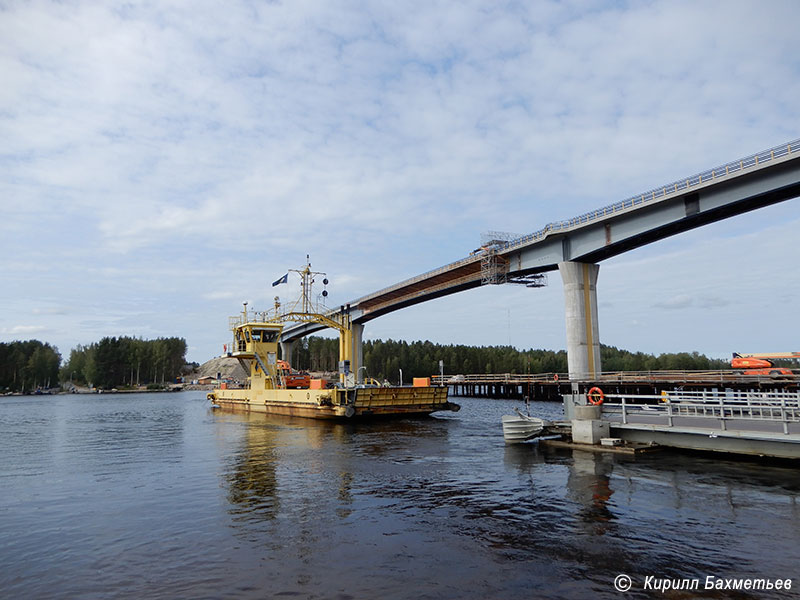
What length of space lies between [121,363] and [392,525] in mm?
179493

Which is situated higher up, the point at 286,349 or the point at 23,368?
the point at 286,349

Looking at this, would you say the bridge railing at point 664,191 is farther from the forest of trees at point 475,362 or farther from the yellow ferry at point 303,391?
the forest of trees at point 475,362

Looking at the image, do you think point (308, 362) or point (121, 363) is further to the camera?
point (308, 362)

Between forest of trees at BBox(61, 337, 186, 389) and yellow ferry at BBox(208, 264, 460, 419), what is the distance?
116 metres

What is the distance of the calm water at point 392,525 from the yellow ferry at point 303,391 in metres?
16.2

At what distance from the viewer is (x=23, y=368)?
503 ft

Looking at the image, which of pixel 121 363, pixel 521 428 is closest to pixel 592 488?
pixel 521 428

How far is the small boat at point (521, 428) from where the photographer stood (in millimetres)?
26094

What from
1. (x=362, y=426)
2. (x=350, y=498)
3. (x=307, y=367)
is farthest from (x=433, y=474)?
(x=307, y=367)

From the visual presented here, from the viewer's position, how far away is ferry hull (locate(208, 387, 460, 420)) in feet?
134

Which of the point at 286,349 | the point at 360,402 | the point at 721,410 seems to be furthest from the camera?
the point at 286,349

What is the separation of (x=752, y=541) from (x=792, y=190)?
110 ft

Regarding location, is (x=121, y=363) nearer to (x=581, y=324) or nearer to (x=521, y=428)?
(x=581, y=324)

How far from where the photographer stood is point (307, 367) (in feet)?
600
